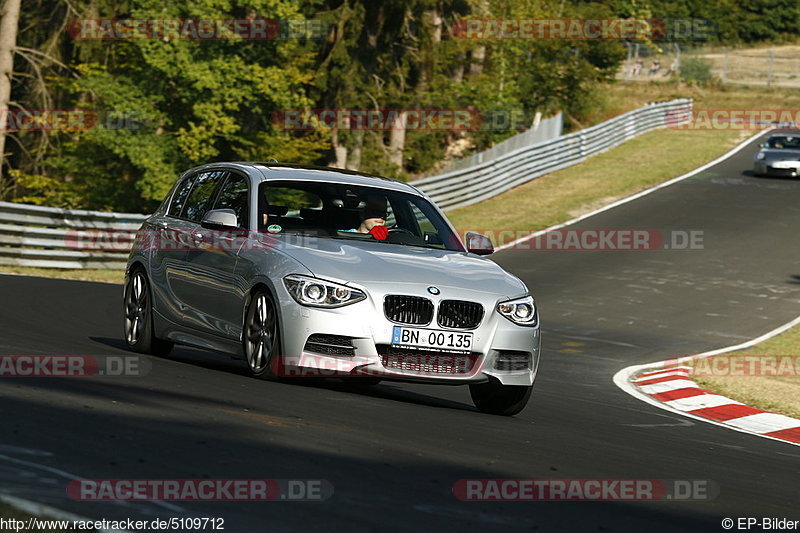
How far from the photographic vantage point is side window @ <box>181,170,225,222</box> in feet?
37.8

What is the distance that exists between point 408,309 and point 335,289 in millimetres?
542

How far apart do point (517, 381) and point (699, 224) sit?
23.8 m

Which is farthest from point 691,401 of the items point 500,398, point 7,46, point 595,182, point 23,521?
point 7,46

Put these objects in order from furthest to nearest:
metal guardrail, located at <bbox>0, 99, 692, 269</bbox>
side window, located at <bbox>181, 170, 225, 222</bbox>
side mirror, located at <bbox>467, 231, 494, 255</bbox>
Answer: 1. metal guardrail, located at <bbox>0, 99, 692, 269</bbox>
2. side window, located at <bbox>181, 170, 225, 222</bbox>
3. side mirror, located at <bbox>467, 231, 494, 255</bbox>

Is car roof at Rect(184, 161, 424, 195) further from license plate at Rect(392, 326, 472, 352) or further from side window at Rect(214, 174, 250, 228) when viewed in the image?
license plate at Rect(392, 326, 472, 352)

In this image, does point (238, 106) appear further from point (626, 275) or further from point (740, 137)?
point (740, 137)

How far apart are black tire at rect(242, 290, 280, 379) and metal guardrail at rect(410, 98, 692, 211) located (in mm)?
20327

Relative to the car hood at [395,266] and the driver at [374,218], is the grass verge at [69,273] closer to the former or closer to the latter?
the driver at [374,218]

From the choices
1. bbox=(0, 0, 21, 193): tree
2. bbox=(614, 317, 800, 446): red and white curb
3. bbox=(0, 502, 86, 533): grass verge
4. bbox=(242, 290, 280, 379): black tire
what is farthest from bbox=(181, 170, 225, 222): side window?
bbox=(0, 0, 21, 193): tree

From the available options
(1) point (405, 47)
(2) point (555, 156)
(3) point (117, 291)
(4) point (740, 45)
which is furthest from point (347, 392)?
(4) point (740, 45)

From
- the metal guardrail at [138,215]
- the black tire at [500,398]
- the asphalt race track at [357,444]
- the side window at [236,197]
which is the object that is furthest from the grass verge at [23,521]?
the metal guardrail at [138,215]

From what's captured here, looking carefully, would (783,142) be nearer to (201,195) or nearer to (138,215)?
(138,215)

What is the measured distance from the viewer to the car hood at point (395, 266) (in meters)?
9.51

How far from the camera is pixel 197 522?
17.3 ft
